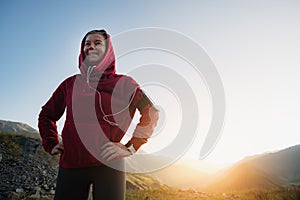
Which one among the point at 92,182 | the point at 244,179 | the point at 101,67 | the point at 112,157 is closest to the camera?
the point at 112,157

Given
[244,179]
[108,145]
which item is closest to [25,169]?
[108,145]

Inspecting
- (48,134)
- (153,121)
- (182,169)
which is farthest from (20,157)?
(182,169)

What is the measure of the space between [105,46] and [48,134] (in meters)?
1.22

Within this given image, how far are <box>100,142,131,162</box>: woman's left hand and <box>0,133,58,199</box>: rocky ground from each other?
9661 millimetres

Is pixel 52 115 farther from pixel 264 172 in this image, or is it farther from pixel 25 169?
pixel 264 172

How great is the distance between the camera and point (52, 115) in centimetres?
235

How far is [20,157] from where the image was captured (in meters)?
12.6

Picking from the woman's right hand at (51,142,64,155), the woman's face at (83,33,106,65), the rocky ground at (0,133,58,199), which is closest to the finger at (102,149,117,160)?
the woman's right hand at (51,142,64,155)

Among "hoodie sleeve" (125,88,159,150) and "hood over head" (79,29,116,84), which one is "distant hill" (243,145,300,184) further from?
"hood over head" (79,29,116,84)

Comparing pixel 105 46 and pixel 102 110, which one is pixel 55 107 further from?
pixel 105 46

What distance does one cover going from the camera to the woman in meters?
1.85

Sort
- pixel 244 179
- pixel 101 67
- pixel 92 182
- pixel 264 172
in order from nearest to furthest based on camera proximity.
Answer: pixel 92 182
pixel 101 67
pixel 244 179
pixel 264 172

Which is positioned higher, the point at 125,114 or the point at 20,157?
the point at 125,114

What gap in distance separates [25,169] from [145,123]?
1289 centimetres
